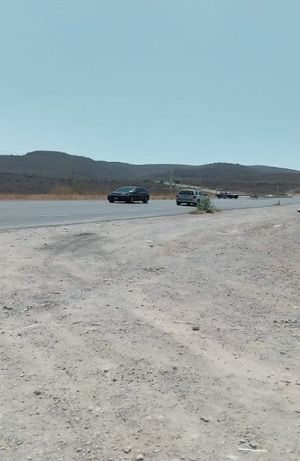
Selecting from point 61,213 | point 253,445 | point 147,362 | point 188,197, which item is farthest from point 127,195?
point 253,445

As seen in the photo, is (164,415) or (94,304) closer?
(164,415)

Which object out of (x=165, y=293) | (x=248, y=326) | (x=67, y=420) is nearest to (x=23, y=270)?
(x=165, y=293)

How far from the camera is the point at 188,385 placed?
4746mm

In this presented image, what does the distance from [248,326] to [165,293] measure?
5.78 ft

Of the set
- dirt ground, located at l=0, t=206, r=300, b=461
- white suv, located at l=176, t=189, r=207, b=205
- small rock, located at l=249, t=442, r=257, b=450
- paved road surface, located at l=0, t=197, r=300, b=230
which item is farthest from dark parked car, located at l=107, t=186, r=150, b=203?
small rock, located at l=249, t=442, r=257, b=450

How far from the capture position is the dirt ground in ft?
12.6

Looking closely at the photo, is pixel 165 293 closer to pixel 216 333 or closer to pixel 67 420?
pixel 216 333

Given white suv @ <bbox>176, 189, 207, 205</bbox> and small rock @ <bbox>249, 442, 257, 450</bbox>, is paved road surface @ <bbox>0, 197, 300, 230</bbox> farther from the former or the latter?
small rock @ <bbox>249, 442, 257, 450</bbox>

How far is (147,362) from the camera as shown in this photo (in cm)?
527

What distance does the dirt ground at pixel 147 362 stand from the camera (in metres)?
3.84

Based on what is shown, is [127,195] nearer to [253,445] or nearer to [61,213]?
[61,213]

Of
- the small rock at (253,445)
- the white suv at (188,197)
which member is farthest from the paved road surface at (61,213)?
the small rock at (253,445)

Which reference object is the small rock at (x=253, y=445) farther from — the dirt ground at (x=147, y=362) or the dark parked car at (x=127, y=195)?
the dark parked car at (x=127, y=195)

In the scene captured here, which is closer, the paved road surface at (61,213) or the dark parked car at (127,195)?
the paved road surface at (61,213)
